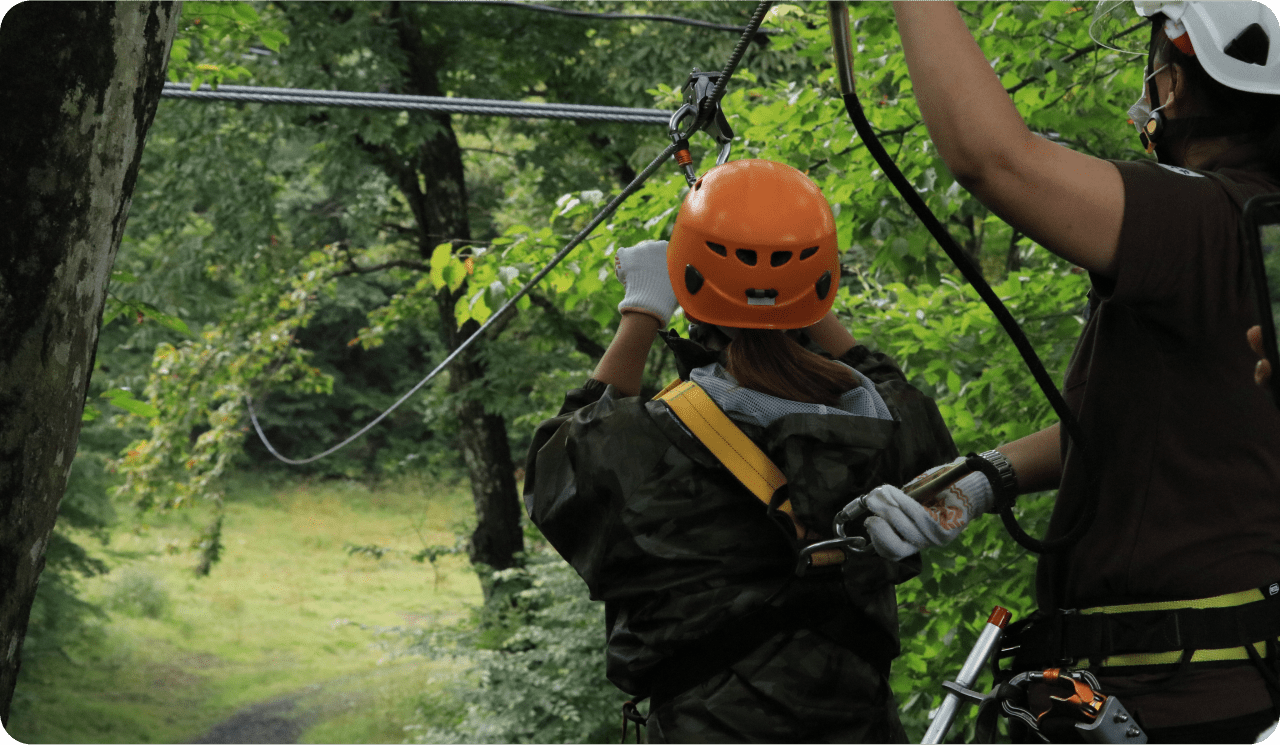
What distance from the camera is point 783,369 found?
6.53 ft

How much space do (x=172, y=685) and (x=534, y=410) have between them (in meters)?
10.4

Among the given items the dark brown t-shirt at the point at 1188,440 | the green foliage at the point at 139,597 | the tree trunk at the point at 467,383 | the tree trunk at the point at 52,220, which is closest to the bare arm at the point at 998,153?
the dark brown t-shirt at the point at 1188,440

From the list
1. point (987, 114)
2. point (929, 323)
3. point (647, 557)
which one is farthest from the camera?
point (929, 323)

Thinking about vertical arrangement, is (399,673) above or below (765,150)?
below

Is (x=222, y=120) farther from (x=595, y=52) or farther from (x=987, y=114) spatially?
(x=987, y=114)

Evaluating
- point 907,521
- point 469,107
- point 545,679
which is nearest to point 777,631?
point 907,521

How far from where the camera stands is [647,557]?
1.93 m

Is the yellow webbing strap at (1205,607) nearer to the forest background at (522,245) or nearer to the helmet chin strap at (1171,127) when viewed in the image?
the helmet chin strap at (1171,127)

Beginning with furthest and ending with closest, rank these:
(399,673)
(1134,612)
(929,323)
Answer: (399,673), (929,323), (1134,612)

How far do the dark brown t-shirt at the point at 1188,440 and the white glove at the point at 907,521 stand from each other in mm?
213

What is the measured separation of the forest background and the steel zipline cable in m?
0.24

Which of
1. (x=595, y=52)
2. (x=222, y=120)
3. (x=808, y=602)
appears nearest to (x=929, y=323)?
(x=808, y=602)

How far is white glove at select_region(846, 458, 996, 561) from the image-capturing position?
5.46 ft

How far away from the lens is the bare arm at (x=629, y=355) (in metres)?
2.15
